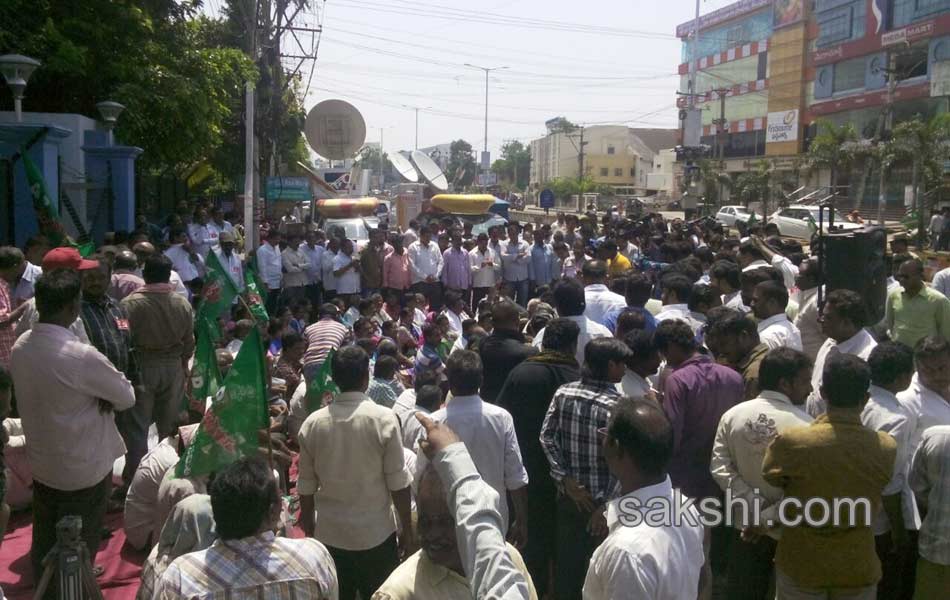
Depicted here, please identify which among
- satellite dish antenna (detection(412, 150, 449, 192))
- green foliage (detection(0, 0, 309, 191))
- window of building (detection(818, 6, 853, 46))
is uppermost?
window of building (detection(818, 6, 853, 46))

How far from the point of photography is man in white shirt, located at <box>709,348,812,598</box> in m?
3.96

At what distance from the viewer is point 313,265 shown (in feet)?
42.2

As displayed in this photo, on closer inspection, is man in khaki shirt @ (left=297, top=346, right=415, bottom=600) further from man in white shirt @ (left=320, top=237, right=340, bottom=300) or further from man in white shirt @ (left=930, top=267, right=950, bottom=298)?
man in white shirt @ (left=320, top=237, right=340, bottom=300)

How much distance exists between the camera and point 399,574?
2.54m

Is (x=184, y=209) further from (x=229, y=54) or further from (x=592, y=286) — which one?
(x=592, y=286)

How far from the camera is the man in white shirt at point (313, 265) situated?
12875mm

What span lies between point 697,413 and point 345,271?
8839mm

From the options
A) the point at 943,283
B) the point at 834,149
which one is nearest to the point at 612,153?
the point at 834,149

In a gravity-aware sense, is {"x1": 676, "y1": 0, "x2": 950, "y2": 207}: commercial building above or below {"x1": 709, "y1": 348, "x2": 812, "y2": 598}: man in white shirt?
above

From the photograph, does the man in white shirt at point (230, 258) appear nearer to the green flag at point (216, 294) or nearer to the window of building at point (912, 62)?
the green flag at point (216, 294)

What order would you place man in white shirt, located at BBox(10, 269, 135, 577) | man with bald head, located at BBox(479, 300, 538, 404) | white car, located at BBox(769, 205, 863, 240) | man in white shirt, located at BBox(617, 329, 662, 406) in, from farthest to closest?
white car, located at BBox(769, 205, 863, 240), man with bald head, located at BBox(479, 300, 538, 404), man in white shirt, located at BBox(617, 329, 662, 406), man in white shirt, located at BBox(10, 269, 135, 577)

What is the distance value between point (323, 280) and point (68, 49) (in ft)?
16.6

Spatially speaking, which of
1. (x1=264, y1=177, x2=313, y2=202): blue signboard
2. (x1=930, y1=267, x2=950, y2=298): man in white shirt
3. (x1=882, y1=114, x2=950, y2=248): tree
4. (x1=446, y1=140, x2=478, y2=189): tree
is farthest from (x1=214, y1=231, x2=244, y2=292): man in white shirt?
(x1=446, y1=140, x2=478, y2=189): tree

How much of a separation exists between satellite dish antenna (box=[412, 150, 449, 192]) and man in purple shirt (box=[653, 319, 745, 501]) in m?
26.2
